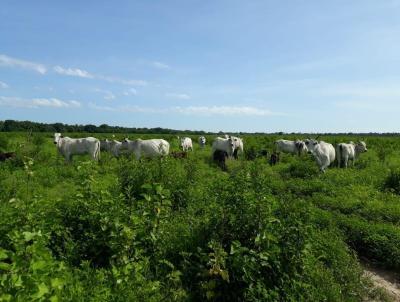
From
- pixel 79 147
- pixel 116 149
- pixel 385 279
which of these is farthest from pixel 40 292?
pixel 116 149

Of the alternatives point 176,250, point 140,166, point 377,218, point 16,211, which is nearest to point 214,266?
point 176,250

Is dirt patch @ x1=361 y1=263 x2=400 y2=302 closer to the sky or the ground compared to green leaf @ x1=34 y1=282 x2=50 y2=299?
closer to the ground

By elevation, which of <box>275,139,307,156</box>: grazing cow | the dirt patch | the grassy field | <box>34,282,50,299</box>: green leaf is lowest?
the dirt patch

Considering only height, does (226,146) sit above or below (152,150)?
above

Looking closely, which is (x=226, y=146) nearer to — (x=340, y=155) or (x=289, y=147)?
(x=289, y=147)

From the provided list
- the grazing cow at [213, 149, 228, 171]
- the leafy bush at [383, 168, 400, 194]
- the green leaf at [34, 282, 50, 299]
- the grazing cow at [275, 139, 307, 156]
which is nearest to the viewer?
the green leaf at [34, 282, 50, 299]

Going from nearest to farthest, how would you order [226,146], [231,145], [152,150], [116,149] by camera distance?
1. [152,150]
2. [116,149]
3. [226,146]
4. [231,145]

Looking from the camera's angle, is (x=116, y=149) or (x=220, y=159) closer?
(x=220, y=159)

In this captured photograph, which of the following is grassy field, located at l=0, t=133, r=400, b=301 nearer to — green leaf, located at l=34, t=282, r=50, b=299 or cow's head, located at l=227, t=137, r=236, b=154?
green leaf, located at l=34, t=282, r=50, b=299

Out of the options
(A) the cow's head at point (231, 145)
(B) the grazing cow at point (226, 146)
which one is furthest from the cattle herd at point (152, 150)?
(A) the cow's head at point (231, 145)

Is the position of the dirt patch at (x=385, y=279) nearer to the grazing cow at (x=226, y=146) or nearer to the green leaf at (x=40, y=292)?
the green leaf at (x=40, y=292)

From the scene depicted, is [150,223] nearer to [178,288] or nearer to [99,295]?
[178,288]

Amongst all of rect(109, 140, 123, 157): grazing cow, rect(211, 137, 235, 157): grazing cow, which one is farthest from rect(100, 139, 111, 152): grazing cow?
rect(211, 137, 235, 157): grazing cow

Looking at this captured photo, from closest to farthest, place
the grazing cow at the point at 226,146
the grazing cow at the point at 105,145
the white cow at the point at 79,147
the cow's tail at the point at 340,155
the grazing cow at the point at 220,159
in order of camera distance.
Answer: the grazing cow at the point at 220,159 → the white cow at the point at 79,147 → the cow's tail at the point at 340,155 → the grazing cow at the point at 226,146 → the grazing cow at the point at 105,145
